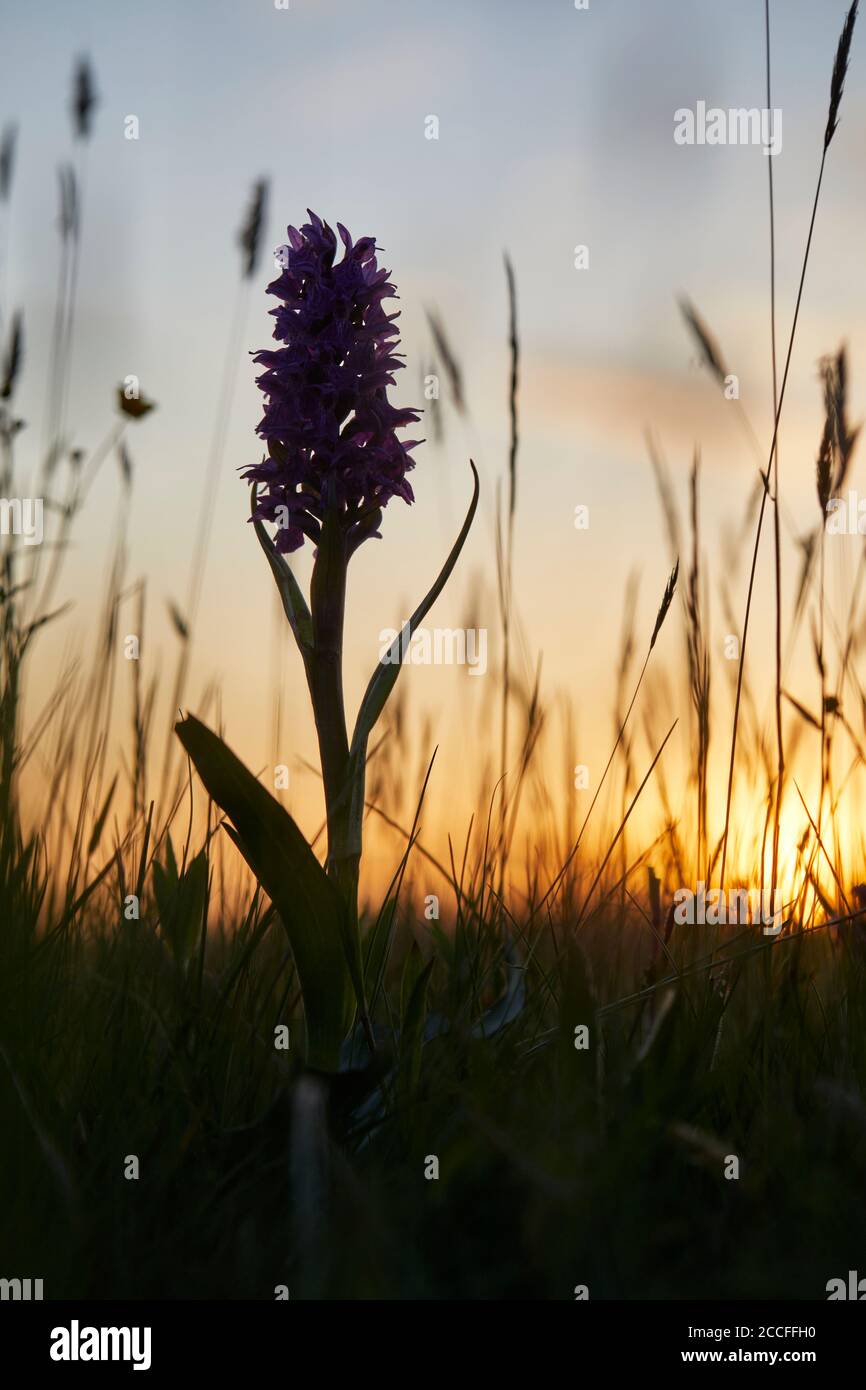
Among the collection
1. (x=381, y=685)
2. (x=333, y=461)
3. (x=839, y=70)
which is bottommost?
(x=381, y=685)

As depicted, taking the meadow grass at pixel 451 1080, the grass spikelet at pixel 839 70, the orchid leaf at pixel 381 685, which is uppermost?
the grass spikelet at pixel 839 70

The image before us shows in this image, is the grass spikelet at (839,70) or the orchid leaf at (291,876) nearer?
the orchid leaf at (291,876)

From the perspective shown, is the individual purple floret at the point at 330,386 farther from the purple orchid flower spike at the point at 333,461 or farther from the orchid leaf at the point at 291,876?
the orchid leaf at the point at 291,876

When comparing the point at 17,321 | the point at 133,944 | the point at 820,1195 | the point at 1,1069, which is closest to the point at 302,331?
Result: the point at 17,321

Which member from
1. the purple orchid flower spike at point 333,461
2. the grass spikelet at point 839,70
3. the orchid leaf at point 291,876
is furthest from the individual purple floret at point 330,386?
the grass spikelet at point 839,70

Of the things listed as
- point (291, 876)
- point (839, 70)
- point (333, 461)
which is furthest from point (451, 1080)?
point (839, 70)

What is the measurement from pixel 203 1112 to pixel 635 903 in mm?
892

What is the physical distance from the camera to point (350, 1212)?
1.33 meters

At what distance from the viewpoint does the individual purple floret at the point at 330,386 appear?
6.68 feet

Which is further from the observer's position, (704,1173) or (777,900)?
(777,900)

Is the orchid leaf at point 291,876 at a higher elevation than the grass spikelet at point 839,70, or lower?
lower

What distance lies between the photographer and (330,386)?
6.61ft

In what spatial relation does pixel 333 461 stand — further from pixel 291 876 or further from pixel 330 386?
pixel 291 876
